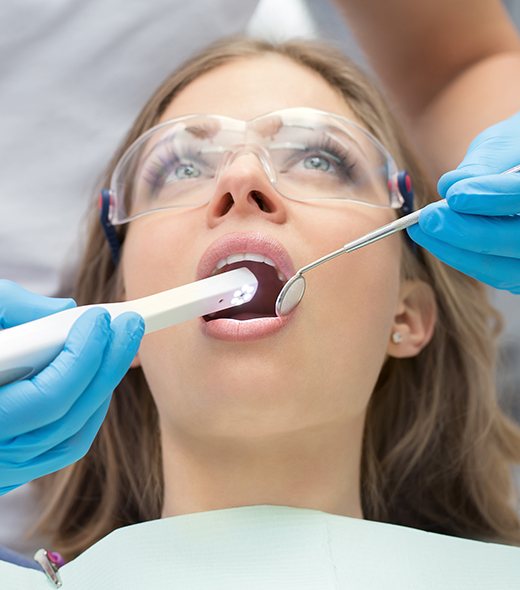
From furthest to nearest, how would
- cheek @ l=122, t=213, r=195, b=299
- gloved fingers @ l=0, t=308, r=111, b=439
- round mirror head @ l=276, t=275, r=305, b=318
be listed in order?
cheek @ l=122, t=213, r=195, b=299 → round mirror head @ l=276, t=275, r=305, b=318 → gloved fingers @ l=0, t=308, r=111, b=439

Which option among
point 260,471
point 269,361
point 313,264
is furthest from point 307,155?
point 260,471

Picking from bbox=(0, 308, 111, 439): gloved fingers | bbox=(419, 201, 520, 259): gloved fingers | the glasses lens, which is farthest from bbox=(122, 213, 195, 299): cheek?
bbox=(419, 201, 520, 259): gloved fingers

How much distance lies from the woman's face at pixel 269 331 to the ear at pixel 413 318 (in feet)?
0.55

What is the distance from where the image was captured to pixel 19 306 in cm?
127

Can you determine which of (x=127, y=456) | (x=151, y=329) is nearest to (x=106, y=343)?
(x=151, y=329)

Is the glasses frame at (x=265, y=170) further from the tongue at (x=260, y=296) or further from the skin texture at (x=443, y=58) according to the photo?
the skin texture at (x=443, y=58)

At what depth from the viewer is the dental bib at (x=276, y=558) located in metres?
1.37

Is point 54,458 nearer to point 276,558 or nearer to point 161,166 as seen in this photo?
point 276,558

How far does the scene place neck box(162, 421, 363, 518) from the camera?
151 cm

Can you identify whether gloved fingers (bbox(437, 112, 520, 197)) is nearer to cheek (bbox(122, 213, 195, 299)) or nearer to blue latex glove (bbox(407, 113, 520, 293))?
blue latex glove (bbox(407, 113, 520, 293))

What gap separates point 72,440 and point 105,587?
30 cm

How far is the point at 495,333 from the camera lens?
7.02 feet

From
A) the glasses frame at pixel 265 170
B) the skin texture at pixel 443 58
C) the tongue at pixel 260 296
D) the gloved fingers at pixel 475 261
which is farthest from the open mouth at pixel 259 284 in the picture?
the skin texture at pixel 443 58

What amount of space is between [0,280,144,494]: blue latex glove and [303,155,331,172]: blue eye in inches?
22.0
